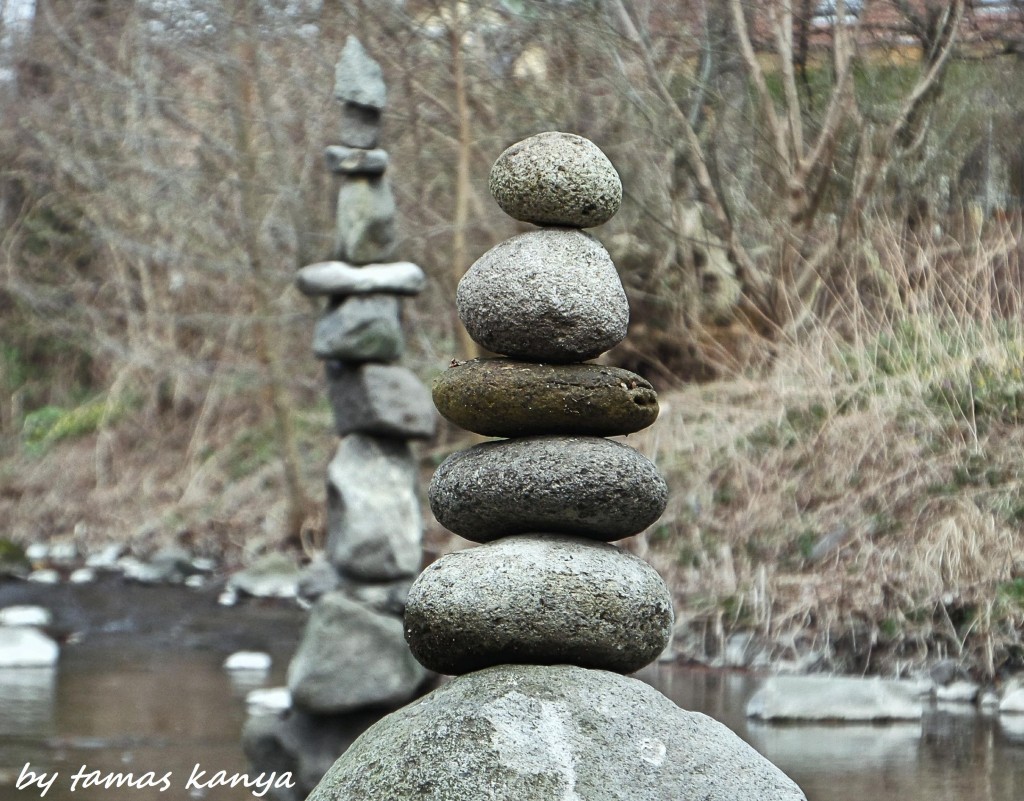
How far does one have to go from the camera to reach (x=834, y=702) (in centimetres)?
764

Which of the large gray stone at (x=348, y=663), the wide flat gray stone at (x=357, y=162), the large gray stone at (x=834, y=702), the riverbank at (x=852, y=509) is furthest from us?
the riverbank at (x=852, y=509)

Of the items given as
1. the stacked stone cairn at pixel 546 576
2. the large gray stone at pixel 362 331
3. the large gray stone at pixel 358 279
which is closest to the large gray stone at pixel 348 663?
the large gray stone at pixel 362 331

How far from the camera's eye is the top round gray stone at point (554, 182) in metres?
4.48

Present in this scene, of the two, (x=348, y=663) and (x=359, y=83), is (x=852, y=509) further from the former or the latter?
(x=359, y=83)

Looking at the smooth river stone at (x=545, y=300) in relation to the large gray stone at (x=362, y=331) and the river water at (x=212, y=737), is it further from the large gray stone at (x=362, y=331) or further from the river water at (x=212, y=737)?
the large gray stone at (x=362, y=331)

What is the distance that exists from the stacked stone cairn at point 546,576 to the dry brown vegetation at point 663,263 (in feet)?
15.4

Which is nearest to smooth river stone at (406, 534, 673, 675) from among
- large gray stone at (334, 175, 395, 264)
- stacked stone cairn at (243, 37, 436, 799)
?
stacked stone cairn at (243, 37, 436, 799)

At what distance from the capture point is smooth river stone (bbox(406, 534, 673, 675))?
165 inches

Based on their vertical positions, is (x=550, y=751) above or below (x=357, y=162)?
below

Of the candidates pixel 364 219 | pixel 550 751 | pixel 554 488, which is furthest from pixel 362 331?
pixel 550 751

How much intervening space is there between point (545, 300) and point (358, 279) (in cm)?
347

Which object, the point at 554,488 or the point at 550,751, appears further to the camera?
the point at 554,488

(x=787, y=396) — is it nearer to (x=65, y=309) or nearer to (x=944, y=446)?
(x=944, y=446)

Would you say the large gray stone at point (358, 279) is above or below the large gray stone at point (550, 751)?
below
